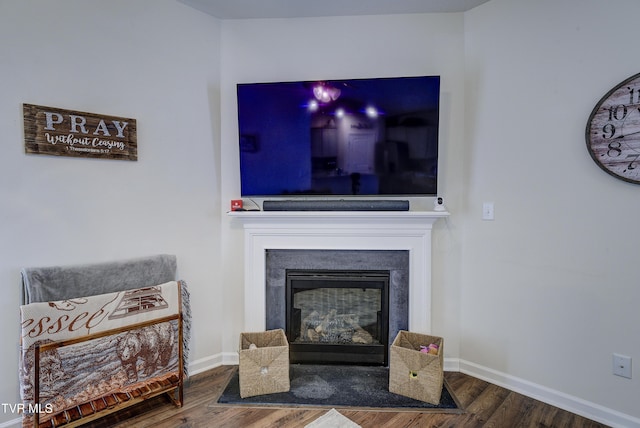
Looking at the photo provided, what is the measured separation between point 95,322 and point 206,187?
1.03 meters

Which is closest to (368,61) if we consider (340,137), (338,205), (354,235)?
(340,137)

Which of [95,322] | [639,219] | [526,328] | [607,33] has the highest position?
[607,33]

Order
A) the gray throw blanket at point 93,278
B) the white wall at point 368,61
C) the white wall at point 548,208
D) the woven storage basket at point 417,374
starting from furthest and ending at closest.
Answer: the white wall at point 368,61 < the woven storage basket at point 417,374 < the white wall at point 548,208 < the gray throw blanket at point 93,278

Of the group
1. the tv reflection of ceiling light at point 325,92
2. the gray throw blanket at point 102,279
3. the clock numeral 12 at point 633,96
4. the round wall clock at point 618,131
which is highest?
the tv reflection of ceiling light at point 325,92

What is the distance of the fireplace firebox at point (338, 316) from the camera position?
7.59 feet

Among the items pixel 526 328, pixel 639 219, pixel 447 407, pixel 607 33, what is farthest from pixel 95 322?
pixel 607 33

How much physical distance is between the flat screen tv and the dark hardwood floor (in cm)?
130

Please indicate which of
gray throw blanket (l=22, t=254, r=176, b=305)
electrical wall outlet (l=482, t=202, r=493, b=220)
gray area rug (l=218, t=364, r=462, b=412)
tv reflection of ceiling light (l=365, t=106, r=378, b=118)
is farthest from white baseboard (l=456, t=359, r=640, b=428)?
gray throw blanket (l=22, t=254, r=176, b=305)

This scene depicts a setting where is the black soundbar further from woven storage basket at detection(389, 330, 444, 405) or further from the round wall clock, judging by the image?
the round wall clock

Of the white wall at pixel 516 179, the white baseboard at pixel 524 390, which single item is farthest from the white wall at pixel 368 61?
the white baseboard at pixel 524 390

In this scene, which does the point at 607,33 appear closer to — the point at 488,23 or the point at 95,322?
the point at 488,23

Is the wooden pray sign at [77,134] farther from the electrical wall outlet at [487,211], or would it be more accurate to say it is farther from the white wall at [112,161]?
the electrical wall outlet at [487,211]

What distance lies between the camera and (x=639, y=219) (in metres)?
1.68

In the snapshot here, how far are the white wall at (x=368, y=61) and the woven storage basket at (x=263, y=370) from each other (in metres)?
0.79
